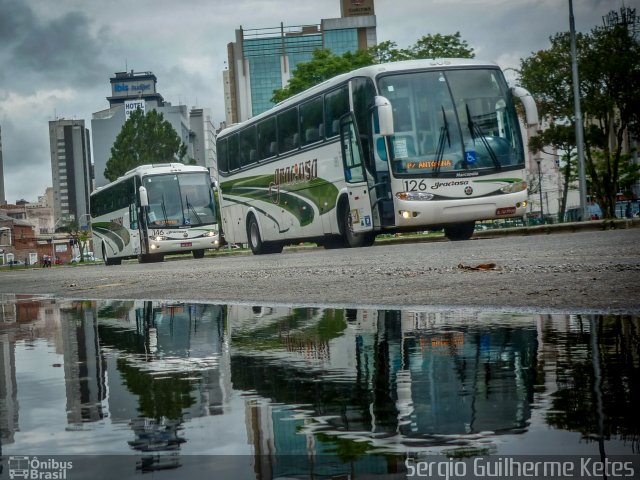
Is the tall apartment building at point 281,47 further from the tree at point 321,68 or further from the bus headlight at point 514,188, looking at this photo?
the bus headlight at point 514,188

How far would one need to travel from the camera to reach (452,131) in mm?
21438

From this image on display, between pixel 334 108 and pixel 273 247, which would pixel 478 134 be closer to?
pixel 334 108

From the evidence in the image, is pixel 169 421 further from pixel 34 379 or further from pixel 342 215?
pixel 342 215

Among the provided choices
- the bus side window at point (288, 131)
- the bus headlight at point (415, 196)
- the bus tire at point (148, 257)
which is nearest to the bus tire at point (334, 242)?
the bus side window at point (288, 131)

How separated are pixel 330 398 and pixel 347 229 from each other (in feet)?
67.4

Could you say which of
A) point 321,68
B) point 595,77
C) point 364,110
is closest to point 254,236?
point 364,110

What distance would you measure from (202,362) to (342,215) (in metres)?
19.5

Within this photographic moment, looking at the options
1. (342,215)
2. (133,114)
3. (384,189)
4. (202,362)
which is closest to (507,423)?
(202,362)

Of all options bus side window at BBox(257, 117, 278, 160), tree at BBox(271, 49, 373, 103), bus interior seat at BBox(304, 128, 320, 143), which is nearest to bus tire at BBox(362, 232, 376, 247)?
bus interior seat at BBox(304, 128, 320, 143)

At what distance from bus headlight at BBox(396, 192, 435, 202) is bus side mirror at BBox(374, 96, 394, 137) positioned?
130 cm

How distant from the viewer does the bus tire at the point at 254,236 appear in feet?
99.5

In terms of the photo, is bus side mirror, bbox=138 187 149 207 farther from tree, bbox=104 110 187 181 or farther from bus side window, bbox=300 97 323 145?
tree, bbox=104 110 187 181

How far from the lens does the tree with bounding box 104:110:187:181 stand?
76812 mm

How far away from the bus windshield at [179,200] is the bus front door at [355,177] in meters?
14.9
